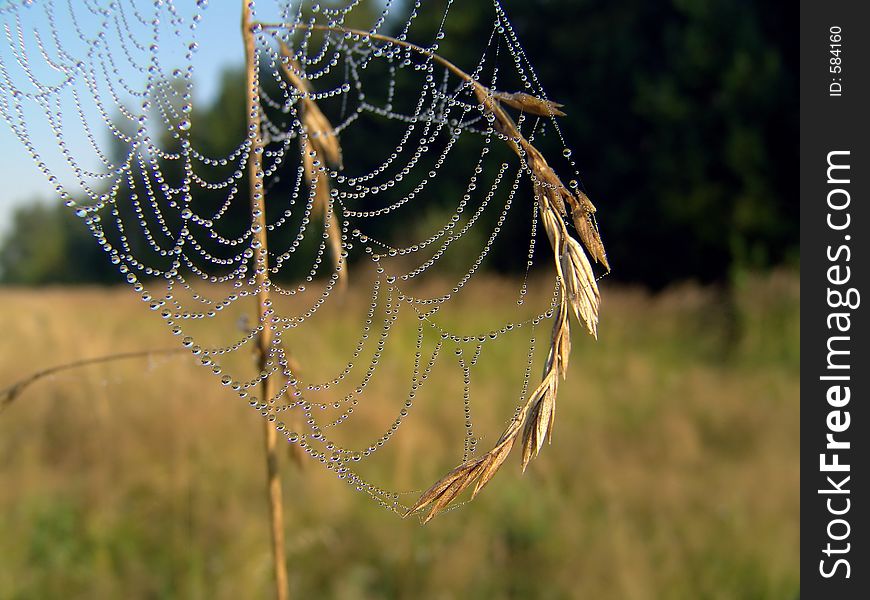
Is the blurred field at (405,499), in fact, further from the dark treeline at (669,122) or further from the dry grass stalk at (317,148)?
the dark treeline at (669,122)

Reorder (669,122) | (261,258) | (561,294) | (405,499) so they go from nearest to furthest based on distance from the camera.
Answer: (561,294), (261,258), (405,499), (669,122)

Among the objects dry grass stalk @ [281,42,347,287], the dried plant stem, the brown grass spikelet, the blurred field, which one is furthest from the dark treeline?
the brown grass spikelet

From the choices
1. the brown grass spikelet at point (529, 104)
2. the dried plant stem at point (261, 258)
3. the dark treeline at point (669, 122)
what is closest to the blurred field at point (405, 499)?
the dried plant stem at point (261, 258)

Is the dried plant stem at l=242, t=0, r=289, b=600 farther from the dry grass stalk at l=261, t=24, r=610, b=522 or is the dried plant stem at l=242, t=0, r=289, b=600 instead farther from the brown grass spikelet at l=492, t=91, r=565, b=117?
the brown grass spikelet at l=492, t=91, r=565, b=117

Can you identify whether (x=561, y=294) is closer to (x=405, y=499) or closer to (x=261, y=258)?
(x=261, y=258)

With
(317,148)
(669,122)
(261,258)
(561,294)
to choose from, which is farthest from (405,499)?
(669,122)
